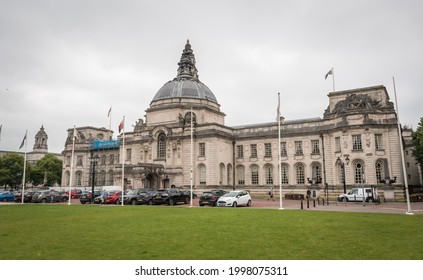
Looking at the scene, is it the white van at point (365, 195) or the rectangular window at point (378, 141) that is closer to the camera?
the white van at point (365, 195)

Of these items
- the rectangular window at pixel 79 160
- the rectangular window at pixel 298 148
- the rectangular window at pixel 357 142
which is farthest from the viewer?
the rectangular window at pixel 79 160

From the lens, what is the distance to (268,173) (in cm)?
5903

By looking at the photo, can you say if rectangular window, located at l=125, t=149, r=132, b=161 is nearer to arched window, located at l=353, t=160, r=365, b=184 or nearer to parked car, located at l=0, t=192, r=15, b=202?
parked car, located at l=0, t=192, r=15, b=202

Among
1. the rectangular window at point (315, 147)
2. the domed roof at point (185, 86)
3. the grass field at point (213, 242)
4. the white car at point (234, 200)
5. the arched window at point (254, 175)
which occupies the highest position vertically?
the domed roof at point (185, 86)

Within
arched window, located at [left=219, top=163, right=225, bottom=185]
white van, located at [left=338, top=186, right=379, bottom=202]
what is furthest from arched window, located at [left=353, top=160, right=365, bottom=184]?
arched window, located at [left=219, top=163, right=225, bottom=185]

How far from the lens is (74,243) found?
11.6 m

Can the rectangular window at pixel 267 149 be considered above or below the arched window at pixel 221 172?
above

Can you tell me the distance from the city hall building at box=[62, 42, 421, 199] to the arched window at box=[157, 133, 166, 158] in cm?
19

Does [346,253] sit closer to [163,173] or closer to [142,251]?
[142,251]

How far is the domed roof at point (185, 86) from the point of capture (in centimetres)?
6750

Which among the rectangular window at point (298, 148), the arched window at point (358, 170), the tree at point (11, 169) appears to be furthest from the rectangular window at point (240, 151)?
the tree at point (11, 169)

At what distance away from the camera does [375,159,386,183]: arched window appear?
4781cm

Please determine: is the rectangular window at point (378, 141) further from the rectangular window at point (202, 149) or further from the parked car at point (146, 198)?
the parked car at point (146, 198)

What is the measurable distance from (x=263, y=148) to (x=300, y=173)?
313 inches
